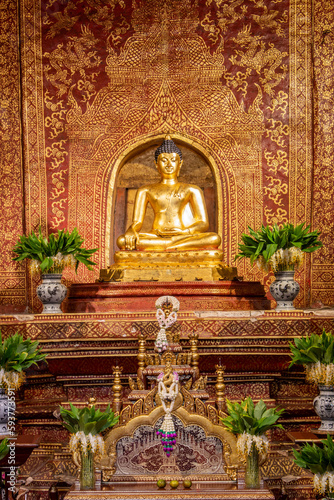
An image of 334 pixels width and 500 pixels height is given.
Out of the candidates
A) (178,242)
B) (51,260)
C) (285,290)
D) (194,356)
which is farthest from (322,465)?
(178,242)

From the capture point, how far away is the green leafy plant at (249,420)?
3703 mm

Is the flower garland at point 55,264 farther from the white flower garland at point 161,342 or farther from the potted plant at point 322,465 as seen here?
the potted plant at point 322,465

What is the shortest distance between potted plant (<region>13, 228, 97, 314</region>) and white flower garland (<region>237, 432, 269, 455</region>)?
2.50m

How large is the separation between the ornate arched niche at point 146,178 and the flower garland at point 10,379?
334cm

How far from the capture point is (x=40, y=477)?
16.9 ft

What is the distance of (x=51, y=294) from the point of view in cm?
586

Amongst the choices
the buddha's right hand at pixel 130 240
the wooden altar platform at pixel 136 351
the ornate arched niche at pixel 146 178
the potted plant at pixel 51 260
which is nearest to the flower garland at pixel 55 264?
the potted plant at pixel 51 260

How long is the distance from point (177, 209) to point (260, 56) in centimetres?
191

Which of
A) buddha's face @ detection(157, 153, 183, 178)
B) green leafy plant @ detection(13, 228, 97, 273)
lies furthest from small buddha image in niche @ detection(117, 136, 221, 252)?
green leafy plant @ detection(13, 228, 97, 273)

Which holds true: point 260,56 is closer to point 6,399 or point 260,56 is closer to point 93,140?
point 93,140

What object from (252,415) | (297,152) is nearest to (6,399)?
(252,415)

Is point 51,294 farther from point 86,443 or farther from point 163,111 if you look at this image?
point 163,111

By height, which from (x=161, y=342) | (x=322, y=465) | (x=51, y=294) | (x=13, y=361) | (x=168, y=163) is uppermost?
(x=168, y=163)

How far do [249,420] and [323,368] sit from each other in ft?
3.90
